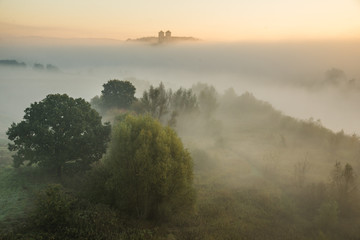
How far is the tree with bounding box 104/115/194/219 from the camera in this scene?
3456 cm

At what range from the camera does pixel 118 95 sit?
310ft

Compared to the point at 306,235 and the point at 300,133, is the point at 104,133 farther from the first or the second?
the point at 300,133

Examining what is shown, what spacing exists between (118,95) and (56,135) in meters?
50.7

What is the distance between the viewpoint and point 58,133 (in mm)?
45625

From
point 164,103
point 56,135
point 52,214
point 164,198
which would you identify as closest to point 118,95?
point 164,103

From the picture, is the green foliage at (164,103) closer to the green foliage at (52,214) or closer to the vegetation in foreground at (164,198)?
the vegetation in foreground at (164,198)

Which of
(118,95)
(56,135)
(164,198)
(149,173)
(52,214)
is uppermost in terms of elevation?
(118,95)

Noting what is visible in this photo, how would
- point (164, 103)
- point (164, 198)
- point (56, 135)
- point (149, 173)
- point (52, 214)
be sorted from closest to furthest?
point (52, 214), point (149, 173), point (164, 198), point (56, 135), point (164, 103)

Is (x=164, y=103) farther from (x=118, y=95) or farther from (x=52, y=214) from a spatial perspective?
(x=52, y=214)

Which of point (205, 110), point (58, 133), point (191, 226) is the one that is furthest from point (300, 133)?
point (58, 133)

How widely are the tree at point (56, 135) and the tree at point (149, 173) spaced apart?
12719 mm

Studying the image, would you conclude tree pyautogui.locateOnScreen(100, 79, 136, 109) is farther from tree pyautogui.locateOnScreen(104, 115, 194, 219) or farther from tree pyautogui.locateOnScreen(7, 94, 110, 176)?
tree pyautogui.locateOnScreen(104, 115, 194, 219)

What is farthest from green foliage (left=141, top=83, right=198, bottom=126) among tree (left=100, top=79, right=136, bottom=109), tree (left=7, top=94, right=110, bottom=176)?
tree (left=7, top=94, right=110, bottom=176)

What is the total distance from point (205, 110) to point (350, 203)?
75090 millimetres
